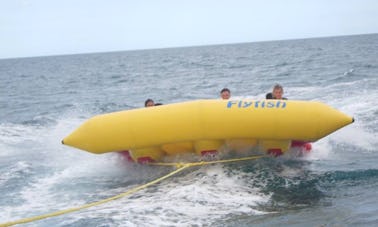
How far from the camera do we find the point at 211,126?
5.39 metres

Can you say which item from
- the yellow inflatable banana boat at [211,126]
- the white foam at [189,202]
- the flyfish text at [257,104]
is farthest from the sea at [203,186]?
the flyfish text at [257,104]

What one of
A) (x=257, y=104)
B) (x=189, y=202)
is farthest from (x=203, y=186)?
(x=257, y=104)

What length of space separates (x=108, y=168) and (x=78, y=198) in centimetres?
133

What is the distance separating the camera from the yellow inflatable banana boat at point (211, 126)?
17.1 ft

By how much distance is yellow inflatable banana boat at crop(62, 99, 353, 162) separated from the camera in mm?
5215

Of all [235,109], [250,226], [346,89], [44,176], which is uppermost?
[346,89]

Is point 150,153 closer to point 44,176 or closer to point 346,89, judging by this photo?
point 44,176

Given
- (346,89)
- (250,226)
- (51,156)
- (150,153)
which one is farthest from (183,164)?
(346,89)

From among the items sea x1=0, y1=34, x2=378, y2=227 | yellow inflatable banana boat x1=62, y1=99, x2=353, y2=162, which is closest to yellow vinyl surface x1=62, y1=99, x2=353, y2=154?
yellow inflatable banana boat x1=62, y1=99, x2=353, y2=162

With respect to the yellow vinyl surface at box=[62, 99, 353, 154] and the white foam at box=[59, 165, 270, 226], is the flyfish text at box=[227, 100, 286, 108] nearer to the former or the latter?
the yellow vinyl surface at box=[62, 99, 353, 154]

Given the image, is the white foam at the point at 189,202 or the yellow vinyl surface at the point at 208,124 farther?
the yellow vinyl surface at the point at 208,124

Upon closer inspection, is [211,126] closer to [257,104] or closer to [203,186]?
[257,104]

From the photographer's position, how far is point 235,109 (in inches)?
210

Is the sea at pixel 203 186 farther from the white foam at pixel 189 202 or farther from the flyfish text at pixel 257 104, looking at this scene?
the flyfish text at pixel 257 104
